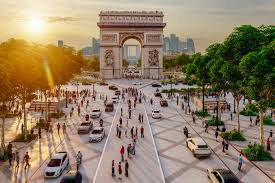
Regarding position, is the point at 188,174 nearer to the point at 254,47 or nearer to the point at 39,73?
the point at 254,47

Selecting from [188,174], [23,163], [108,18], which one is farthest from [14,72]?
[108,18]

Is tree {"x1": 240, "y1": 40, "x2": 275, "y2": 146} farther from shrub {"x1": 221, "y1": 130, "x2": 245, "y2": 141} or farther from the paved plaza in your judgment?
shrub {"x1": 221, "y1": 130, "x2": 245, "y2": 141}

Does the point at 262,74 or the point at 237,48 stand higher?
the point at 237,48

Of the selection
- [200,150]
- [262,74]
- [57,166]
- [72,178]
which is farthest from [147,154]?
[262,74]

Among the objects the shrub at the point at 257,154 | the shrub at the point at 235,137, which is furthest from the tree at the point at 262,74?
the shrub at the point at 235,137

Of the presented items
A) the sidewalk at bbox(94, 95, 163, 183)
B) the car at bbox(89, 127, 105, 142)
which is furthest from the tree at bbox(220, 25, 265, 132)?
the car at bbox(89, 127, 105, 142)

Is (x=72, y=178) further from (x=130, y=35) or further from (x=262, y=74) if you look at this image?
(x=130, y=35)
